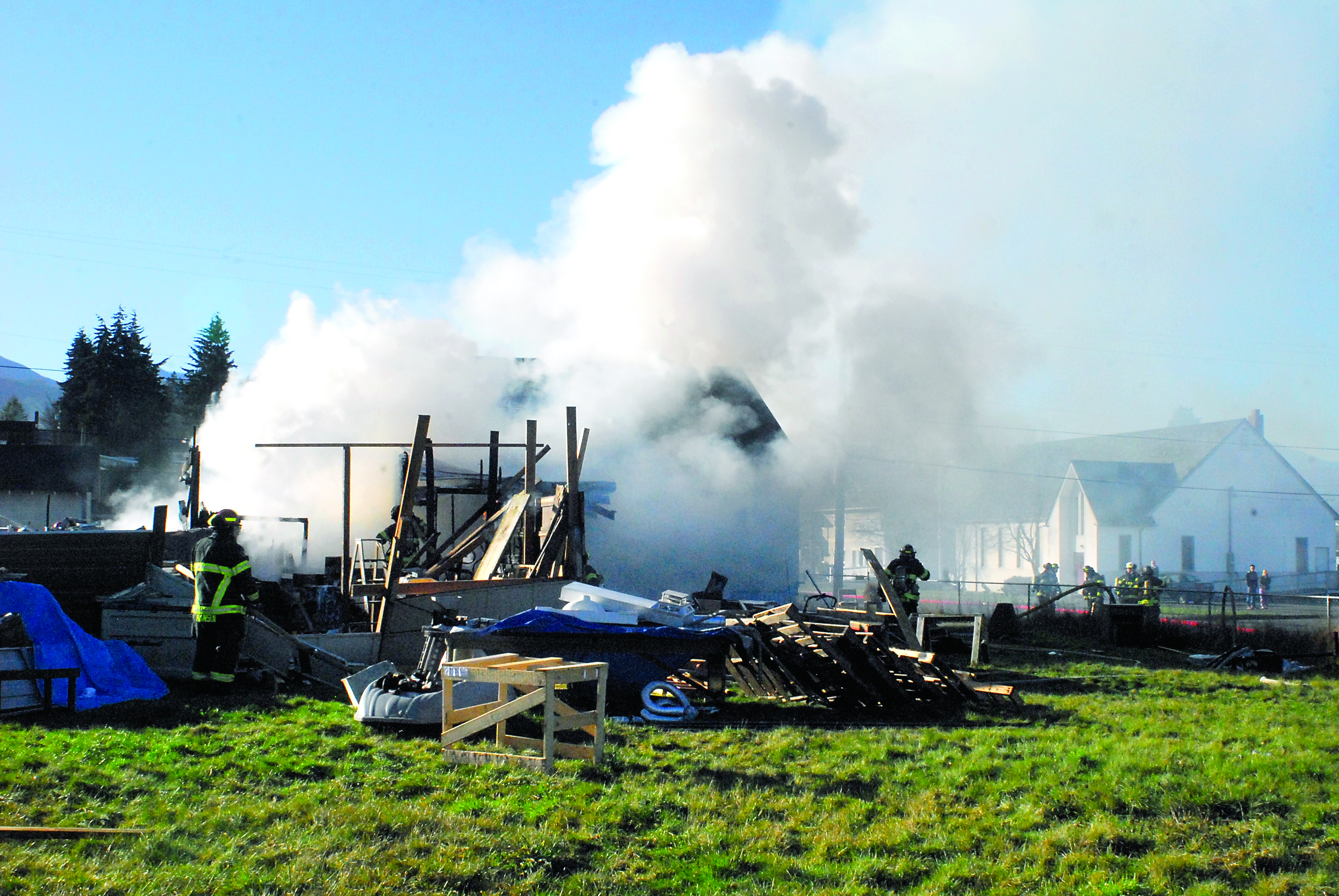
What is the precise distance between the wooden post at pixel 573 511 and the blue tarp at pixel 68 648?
6.26 metres

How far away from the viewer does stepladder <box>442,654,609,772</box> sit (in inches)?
239

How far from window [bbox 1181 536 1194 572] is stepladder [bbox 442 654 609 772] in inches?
1600

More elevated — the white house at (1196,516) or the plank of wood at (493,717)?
the white house at (1196,516)

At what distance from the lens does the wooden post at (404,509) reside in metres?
11.0

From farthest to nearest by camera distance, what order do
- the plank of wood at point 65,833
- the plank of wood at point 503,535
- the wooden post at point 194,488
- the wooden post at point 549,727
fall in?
the wooden post at point 194,488, the plank of wood at point 503,535, the wooden post at point 549,727, the plank of wood at point 65,833

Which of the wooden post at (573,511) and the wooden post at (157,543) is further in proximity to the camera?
the wooden post at (573,511)

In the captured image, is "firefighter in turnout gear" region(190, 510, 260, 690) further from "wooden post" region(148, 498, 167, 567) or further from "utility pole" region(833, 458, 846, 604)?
"utility pole" region(833, 458, 846, 604)

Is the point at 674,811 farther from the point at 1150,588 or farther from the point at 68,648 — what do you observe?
the point at 1150,588

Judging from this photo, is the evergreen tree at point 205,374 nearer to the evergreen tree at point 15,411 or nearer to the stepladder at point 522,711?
the evergreen tree at point 15,411

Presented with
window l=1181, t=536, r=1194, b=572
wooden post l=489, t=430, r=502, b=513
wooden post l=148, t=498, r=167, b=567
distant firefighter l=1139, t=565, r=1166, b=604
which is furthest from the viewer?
window l=1181, t=536, r=1194, b=572

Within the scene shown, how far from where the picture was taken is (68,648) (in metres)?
8.29

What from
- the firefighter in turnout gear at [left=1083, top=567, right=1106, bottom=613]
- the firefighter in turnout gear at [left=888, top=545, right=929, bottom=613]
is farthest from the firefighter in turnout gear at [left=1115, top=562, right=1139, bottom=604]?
the firefighter in turnout gear at [left=888, top=545, right=929, bottom=613]

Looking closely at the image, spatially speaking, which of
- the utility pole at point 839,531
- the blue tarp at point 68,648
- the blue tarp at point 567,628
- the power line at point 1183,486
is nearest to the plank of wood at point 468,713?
the blue tarp at point 567,628

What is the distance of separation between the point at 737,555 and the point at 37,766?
16607 millimetres
